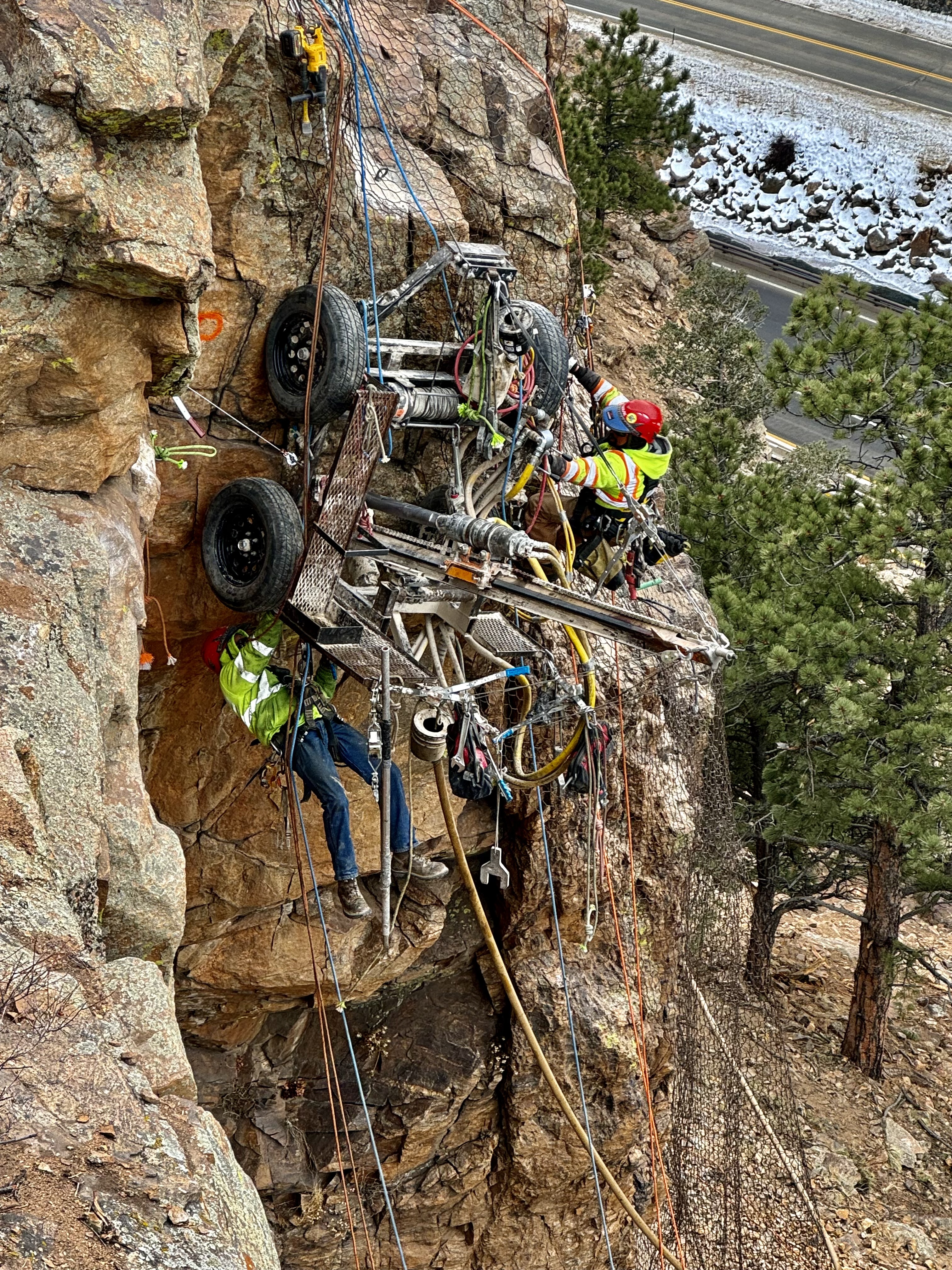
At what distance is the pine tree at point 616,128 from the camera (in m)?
16.5

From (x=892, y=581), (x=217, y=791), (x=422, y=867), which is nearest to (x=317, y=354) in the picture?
(x=217, y=791)

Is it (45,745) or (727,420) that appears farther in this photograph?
(727,420)

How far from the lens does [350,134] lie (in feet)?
26.5

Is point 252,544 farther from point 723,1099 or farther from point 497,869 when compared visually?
point 723,1099

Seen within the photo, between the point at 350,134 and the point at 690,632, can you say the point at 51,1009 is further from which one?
the point at 350,134

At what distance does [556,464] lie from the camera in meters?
8.30

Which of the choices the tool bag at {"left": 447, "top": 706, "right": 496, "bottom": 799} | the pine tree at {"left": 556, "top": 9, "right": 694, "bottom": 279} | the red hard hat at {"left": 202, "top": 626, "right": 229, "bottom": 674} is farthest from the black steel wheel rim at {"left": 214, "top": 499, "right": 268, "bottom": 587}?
the pine tree at {"left": 556, "top": 9, "right": 694, "bottom": 279}

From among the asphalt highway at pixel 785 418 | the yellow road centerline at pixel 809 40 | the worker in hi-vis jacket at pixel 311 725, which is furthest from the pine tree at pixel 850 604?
the yellow road centerline at pixel 809 40

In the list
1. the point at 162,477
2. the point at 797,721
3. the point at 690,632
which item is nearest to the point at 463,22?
the point at 162,477

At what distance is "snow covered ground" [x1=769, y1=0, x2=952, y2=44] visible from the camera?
30766mm

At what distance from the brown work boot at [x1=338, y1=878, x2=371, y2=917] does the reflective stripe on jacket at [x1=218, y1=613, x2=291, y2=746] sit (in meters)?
1.27

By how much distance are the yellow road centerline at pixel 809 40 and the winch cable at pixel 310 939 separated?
27.6 metres

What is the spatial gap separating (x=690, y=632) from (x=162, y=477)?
3532mm

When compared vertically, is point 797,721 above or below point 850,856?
above
